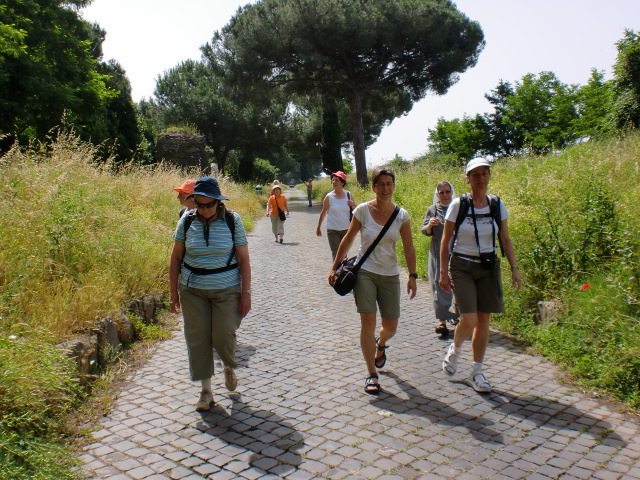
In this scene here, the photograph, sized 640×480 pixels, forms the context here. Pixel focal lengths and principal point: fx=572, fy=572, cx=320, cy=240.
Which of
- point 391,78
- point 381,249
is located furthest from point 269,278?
point 391,78

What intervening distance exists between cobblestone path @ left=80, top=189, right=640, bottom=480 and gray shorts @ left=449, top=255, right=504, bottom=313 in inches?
28.9

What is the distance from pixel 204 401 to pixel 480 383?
7.55 feet

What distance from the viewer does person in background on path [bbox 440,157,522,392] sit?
4.86 metres

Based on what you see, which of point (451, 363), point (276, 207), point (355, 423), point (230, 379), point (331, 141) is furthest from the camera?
point (331, 141)

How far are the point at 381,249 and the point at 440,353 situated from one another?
5.69 ft

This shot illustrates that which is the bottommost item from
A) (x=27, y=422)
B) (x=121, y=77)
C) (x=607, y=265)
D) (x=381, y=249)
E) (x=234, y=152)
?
(x=27, y=422)

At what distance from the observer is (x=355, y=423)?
14.0 ft

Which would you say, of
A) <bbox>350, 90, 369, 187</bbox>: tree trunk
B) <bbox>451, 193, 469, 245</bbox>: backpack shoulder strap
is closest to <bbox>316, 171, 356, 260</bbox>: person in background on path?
<bbox>451, 193, 469, 245</bbox>: backpack shoulder strap

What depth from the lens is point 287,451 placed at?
12.7 ft

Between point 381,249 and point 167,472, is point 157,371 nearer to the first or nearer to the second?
point 167,472

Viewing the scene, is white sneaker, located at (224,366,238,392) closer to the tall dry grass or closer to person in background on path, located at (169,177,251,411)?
person in background on path, located at (169,177,251,411)

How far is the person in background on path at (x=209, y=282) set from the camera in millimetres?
4535

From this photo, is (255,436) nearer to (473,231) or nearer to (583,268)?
(473,231)

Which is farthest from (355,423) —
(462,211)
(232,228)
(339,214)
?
(339,214)
